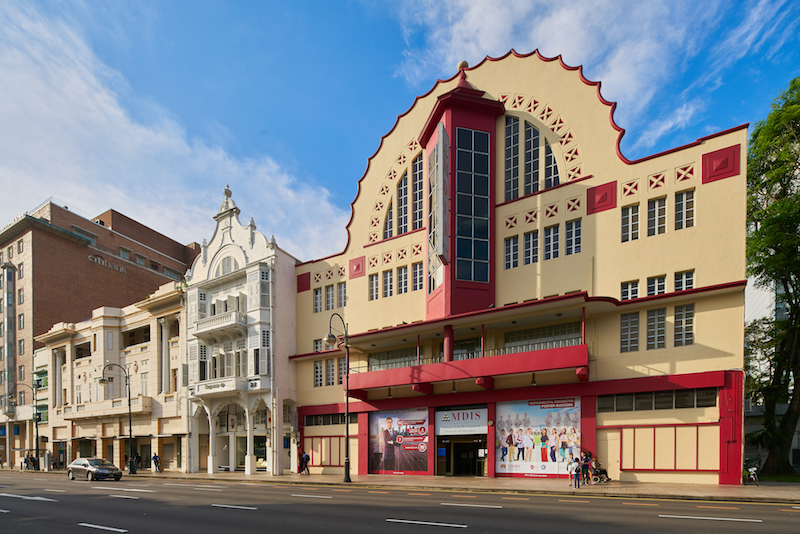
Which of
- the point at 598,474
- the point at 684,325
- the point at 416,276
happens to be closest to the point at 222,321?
the point at 416,276

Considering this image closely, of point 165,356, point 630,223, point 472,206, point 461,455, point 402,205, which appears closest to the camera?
point 630,223

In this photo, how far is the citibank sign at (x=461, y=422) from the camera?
30281mm

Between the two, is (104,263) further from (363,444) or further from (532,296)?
(532,296)

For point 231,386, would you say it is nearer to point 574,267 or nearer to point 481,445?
point 481,445

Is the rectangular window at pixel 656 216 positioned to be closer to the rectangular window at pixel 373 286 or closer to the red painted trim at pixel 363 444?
the rectangular window at pixel 373 286

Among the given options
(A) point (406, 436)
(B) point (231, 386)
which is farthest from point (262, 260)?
(A) point (406, 436)

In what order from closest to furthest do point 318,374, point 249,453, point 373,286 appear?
point 373,286
point 249,453
point 318,374

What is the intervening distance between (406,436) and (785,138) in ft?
92.2

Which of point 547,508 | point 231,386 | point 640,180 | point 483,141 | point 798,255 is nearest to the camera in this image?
point 547,508

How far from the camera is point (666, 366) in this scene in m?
25.1

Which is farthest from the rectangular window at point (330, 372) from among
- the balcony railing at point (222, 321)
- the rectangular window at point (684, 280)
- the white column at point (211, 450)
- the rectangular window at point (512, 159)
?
the rectangular window at point (684, 280)

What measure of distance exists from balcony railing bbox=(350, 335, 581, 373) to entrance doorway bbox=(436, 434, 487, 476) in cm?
449

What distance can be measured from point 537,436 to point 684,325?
9080 millimetres

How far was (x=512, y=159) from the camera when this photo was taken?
32.4 metres
